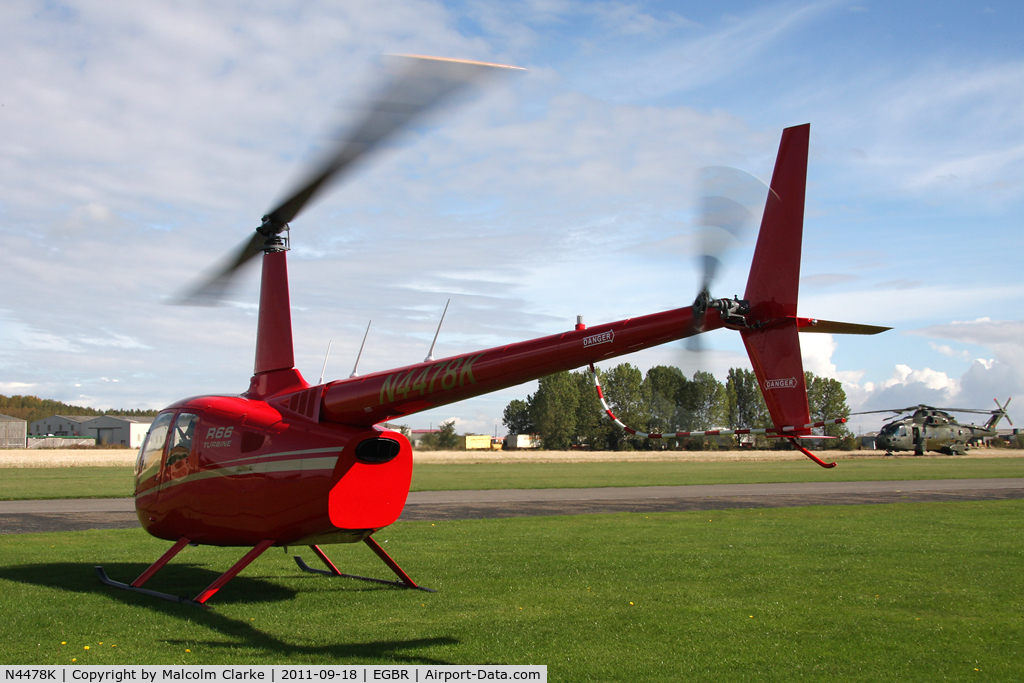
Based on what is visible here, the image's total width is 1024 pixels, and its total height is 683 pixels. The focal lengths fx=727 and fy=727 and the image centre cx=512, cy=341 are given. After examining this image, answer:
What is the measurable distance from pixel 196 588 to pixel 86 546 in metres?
4.97

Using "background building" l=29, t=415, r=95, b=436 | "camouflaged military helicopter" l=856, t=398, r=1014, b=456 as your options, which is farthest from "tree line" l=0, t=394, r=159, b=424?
"camouflaged military helicopter" l=856, t=398, r=1014, b=456

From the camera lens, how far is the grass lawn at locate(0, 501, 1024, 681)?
22.5ft

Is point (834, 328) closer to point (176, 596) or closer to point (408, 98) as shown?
point (408, 98)

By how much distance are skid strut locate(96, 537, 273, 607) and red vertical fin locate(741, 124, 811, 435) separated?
6129 mm

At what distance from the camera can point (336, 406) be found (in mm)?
9055

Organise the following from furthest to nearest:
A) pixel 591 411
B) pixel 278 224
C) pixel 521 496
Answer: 1. pixel 591 411
2. pixel 521 496
3. pixel 278 224

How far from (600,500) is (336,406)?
53.0 ft

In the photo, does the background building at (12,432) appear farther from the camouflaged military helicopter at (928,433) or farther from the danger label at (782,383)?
the danger label at (782,383)

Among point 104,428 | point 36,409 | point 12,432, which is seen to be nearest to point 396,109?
point 104,428

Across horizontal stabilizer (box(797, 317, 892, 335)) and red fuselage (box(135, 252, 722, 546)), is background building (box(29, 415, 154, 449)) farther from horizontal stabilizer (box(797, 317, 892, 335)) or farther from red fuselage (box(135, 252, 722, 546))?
horizontal stabilizer (box(797, 317, 892, 335))

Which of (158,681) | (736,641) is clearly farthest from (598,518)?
(158,681)

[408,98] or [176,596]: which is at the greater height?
[408,98]

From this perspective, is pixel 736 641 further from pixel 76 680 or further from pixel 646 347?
pixel 76 680

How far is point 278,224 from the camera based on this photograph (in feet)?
31.3
